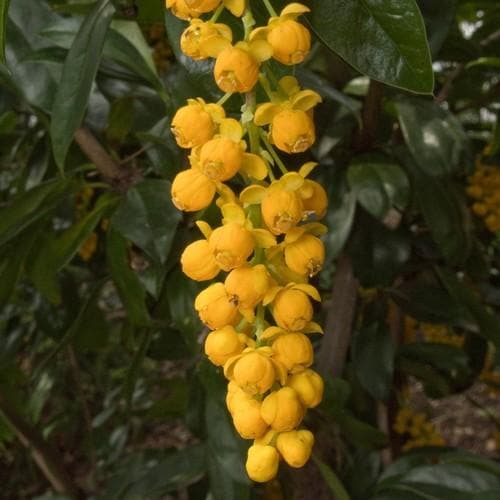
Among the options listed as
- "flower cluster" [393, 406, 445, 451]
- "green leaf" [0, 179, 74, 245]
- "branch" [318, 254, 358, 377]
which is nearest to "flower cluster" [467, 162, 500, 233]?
"branch" [318, 254, 358, 377]

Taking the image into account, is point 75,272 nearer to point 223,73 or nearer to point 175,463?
point 175,463

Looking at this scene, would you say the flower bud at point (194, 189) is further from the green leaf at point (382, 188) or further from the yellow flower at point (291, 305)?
the green leaf at point (382, 188)

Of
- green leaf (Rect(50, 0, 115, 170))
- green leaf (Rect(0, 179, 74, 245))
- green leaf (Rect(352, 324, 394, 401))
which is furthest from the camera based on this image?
green leaf (Rect(352, 324, 394, 401))

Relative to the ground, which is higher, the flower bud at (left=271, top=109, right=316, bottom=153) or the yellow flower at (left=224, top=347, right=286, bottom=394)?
the flower bud at (left=271, top=109, right=316, bottom=153)

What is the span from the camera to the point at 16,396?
142cm

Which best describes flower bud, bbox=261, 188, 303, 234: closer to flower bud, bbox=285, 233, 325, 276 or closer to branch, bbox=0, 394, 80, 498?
flower bud, bbox=285, 233, 325, 276

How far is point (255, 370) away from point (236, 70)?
0.55 feet

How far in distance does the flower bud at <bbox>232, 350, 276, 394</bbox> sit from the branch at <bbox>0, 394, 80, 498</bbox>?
2.55 ft

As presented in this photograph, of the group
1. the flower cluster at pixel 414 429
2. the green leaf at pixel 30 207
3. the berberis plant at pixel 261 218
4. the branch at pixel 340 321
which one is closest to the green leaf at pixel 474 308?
the berberis plant at pixel 261 218

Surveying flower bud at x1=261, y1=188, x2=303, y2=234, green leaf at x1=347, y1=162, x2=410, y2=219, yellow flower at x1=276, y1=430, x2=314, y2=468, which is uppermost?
flower bud at x1=261, y1=188, x2=303, y2=234

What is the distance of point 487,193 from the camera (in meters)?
1.20

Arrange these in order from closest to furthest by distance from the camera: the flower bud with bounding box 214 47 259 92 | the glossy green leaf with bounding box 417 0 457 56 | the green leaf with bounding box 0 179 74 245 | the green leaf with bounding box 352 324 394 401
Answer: the flower bud with bounding box 214 47 259 92, the glossy green leaf with bounding box 417 0 457 56, the green leaf with bounding box 0 179 74 245, the green leaf with bounding box 352 324 394 401

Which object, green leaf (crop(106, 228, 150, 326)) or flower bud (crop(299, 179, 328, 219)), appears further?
green leaf (crop(106, 228, 150, 326))

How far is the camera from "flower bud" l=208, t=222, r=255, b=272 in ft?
1.48
